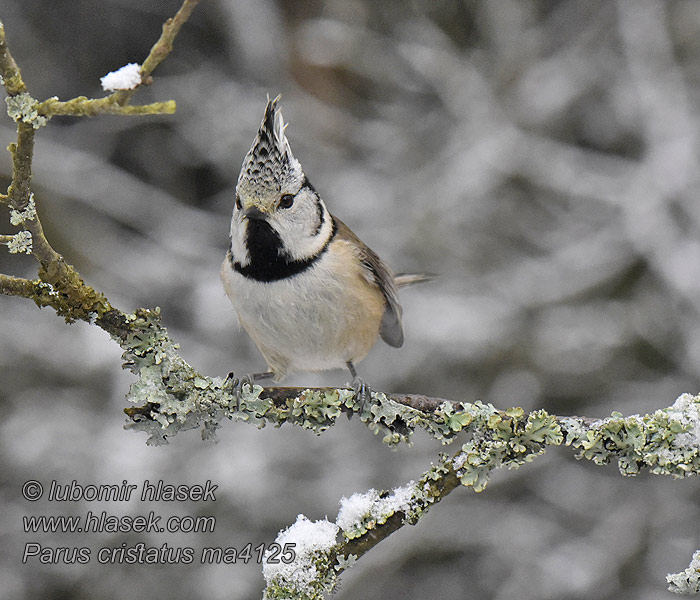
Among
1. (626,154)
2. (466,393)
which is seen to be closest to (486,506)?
(466,393)

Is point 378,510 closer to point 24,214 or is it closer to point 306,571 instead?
point 306,571

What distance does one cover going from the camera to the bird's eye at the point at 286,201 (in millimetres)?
2398

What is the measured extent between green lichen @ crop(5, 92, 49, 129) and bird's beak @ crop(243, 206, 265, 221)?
1.08 m

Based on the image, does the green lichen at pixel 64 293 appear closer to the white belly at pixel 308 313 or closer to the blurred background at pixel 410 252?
the white belly at pixel 308 313

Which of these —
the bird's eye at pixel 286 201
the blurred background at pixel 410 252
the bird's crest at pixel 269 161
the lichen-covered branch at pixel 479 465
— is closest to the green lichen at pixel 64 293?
the lichen-covered branch at pixel 479 465

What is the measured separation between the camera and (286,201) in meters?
2.42

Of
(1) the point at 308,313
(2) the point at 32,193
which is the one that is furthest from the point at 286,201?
(2) the point at 32,193

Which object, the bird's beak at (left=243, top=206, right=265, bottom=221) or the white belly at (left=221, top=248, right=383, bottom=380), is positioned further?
the white belly at (left=221, top=248, right=383, bottom=380)

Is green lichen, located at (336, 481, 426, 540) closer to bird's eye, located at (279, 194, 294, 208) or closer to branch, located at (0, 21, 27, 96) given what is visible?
branch, located at (0, 21, 27, 96)

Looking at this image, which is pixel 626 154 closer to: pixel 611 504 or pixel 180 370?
pixel 611 504

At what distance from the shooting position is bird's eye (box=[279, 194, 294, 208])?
94.4 inches

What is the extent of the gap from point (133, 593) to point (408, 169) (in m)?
2.83

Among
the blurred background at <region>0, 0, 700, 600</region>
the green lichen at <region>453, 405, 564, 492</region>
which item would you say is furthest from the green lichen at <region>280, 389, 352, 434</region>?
the blurred background at <region>0, 0, 700, 600</region>

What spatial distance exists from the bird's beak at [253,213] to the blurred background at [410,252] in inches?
68.6
